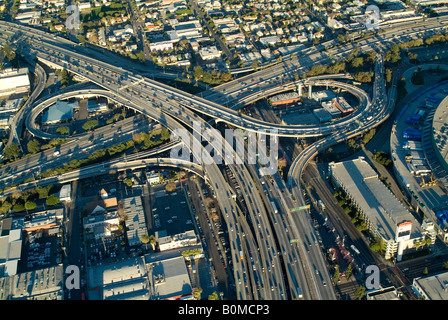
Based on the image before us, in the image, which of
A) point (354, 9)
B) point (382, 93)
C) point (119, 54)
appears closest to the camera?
point (382, 93)

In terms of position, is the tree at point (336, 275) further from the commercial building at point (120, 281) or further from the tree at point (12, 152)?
the tree at point (12, 152)

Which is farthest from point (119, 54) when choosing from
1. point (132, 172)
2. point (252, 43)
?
point (132, 172)

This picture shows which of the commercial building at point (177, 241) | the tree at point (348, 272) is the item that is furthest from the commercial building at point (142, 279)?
the tree at point (348, 272)

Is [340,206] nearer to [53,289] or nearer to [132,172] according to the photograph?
[132,172]

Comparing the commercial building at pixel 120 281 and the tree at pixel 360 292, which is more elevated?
the tree at pixel 360 292

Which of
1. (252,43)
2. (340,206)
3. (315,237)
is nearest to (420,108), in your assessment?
(340,206)

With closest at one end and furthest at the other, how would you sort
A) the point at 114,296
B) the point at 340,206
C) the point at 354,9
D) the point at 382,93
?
the point at 114,296 < the point at 340,206 < the point at 382,93 < the point at 354,9

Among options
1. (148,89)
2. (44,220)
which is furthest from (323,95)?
(44,220)

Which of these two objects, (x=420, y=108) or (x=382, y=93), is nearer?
(x=420, y=108)
